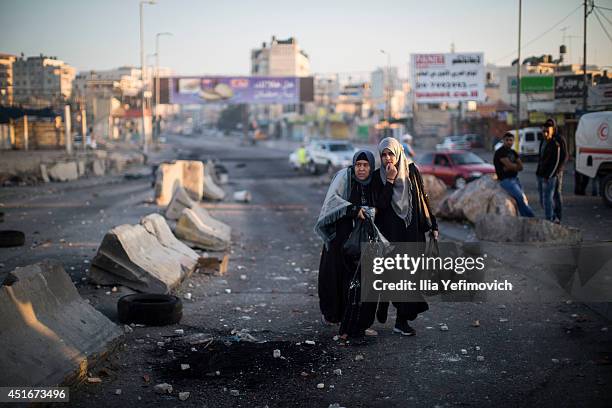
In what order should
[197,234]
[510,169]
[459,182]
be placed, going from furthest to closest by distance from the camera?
[459,182]
[510,169]
[197,234]

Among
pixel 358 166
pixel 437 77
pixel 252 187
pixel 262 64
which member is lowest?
pixel 252 187

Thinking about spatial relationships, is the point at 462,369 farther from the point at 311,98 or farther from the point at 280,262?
the point at 311,98

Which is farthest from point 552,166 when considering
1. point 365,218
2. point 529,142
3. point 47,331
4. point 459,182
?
point 529,142

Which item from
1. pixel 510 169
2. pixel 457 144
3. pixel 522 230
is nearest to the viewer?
pixel 522 230

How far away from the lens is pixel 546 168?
46.8ft

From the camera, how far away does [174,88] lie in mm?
62500

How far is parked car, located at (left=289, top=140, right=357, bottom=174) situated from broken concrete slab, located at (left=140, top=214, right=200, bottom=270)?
26.0 m

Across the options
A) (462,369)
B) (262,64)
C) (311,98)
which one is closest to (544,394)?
(462,369)

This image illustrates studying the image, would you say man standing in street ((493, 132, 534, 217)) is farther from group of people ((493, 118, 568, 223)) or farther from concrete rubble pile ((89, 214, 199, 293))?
concrete rubble pile ((89, 214, 199, 293))

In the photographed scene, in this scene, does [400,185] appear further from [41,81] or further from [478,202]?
[41,81]

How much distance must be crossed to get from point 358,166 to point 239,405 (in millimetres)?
2693

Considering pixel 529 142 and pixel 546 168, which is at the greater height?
pixel 546 168

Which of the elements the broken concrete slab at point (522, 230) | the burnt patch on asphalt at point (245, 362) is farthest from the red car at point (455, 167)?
the burnt patch on asphalt at point (245, 362)

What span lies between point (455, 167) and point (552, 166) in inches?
535
